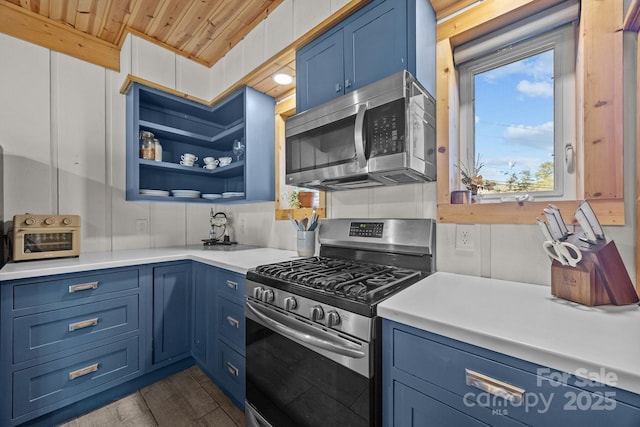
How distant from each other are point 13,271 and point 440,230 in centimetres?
227

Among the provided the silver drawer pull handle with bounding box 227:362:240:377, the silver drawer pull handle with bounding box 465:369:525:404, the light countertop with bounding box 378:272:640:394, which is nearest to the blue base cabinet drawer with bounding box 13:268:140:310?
the silver drawer pull handle with bounding box 227:362:240:377

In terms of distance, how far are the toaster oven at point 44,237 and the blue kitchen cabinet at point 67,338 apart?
36 centimetres

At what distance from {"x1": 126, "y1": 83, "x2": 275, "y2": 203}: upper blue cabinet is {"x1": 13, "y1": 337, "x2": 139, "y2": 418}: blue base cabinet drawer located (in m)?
1.12

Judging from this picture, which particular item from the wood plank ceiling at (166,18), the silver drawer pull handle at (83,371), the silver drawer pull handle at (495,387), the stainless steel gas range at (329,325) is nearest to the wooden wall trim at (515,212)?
the stainless steel gas range at (329,325)

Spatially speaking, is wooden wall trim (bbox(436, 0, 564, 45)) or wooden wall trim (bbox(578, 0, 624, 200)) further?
wooden wall trim (bbox(436, 0, 564, 45))

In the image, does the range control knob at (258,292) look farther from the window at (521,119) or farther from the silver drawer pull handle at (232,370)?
the window at (521,119)

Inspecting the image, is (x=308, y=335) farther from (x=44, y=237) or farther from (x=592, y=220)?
(x=44, y=237)

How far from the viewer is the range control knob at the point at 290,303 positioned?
3.69ft

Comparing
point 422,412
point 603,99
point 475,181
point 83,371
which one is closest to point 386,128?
point 475,181

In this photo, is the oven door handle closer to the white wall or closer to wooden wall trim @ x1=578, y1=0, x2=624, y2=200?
the white wall

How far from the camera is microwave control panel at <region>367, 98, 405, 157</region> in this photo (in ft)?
3.79

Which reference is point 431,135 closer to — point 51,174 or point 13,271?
point 13,271

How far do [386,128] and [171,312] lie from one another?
1.97 metres

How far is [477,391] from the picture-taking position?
715mm
